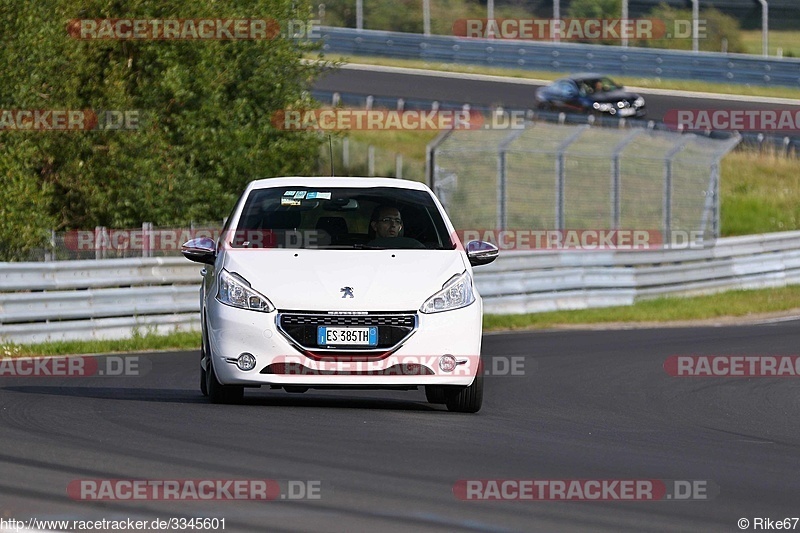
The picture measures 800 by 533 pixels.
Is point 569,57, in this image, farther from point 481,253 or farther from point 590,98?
point 481,253

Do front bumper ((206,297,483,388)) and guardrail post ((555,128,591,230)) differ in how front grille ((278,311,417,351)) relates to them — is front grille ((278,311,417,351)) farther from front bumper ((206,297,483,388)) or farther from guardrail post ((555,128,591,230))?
guardrail post ((555,128,591,230))

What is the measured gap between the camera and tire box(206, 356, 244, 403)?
10023 millimetres

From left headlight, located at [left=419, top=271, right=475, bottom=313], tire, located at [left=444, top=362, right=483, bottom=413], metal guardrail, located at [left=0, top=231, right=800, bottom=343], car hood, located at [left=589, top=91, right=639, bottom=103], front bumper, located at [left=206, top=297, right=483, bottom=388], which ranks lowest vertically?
metal guardrail, located at [left=0, top=231, right=800, bottom=343]

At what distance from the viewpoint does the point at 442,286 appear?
9.69 meters

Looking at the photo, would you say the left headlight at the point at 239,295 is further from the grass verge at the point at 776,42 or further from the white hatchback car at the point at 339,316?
the grass verge at the point at 776,42

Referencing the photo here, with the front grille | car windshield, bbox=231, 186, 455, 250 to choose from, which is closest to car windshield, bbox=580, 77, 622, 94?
car windshield, bbox=231, 186, 455, 250

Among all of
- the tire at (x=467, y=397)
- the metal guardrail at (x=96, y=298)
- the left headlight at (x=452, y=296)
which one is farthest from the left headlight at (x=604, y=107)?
the left headlight at (x=452, y=296)

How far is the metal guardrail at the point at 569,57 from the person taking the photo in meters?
42.8

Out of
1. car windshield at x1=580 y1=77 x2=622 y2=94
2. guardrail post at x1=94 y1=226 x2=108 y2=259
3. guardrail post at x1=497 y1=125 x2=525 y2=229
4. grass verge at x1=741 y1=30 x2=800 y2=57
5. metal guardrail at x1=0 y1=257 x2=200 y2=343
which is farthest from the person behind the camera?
grass verge at x1=741 y1=30 x2=800 y2=57

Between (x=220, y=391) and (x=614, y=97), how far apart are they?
105 feet

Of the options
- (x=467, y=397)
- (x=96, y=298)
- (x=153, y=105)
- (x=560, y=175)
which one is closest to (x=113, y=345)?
(x=96, y=298)

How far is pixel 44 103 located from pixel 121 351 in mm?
7066

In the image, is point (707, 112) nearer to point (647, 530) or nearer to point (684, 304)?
point (684, 304)

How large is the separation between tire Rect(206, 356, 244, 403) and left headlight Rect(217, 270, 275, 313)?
488mm
